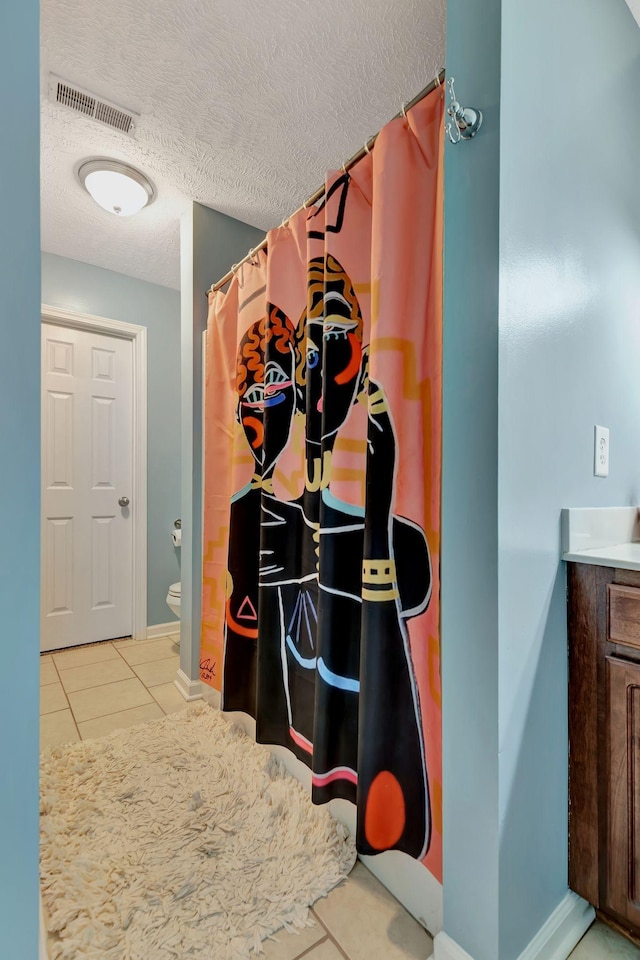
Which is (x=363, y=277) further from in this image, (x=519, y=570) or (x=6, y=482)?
Answer: (x=6, y=482)

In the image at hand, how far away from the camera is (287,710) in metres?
1.37

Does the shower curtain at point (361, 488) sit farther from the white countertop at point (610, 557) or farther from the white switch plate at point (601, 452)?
the white switch plate at point (601, 452)

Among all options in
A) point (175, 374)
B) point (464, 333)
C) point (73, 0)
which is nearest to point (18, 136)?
point (464, 333)

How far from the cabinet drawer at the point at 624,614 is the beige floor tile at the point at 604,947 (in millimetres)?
668

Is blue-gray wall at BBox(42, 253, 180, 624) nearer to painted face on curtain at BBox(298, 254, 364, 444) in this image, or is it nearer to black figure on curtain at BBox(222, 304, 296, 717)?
black figure on curtain at BBox(222, 304, 296, 717)

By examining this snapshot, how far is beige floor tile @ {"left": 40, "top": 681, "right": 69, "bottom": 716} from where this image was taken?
1.90m

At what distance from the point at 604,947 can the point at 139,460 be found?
2.94m

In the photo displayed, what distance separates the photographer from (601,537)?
1.05m

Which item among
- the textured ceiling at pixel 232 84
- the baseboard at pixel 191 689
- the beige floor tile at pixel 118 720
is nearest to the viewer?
the textured ceiling at pixel 232 84

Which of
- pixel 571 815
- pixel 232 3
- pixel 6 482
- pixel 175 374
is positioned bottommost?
pixel 571 815

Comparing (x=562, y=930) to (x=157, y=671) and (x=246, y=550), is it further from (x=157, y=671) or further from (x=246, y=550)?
(x=157, y=671)

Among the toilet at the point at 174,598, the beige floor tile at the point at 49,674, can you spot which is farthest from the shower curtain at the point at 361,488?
the beige floor tile at the point at 49,674

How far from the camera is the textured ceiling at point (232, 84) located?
4.00 feet

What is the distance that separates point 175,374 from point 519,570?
110 inches
